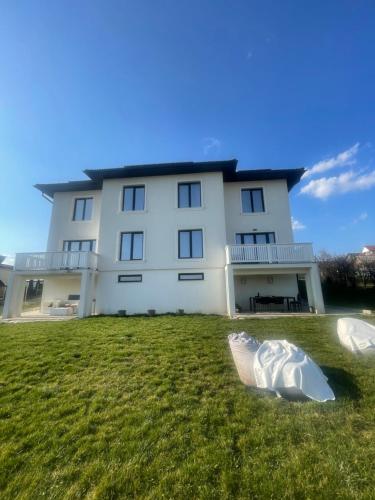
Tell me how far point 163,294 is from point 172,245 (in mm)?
2790

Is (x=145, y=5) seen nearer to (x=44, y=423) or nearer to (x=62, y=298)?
(x=44, y=423)

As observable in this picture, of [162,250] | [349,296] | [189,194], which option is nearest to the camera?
[162,250]

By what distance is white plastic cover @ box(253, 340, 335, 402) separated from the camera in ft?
10.6

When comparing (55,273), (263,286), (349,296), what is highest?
(55,273)

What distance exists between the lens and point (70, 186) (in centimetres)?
1469

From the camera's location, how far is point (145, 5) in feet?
24.1

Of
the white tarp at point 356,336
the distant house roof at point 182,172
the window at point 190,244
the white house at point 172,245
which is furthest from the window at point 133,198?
the white tarp at point 356,336

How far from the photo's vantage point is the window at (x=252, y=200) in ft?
46.2

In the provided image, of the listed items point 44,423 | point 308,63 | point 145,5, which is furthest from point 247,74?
point 44,423

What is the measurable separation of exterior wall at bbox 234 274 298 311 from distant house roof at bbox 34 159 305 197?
20.6 ft

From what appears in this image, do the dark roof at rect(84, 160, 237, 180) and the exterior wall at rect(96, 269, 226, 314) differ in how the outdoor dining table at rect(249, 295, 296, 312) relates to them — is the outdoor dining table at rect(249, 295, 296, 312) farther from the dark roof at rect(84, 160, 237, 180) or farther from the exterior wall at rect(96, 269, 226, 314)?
the dark roof at rect(84, 160, 237, 180)

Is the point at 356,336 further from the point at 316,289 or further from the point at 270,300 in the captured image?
the point at 270,300

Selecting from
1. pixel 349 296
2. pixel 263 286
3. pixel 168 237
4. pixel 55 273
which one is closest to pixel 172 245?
pixel 168 237

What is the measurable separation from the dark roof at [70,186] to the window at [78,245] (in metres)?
3.62
